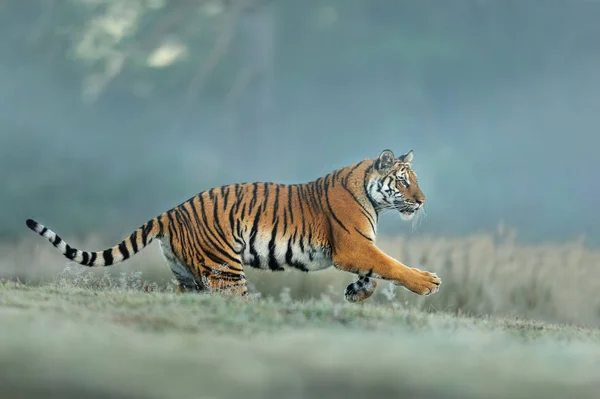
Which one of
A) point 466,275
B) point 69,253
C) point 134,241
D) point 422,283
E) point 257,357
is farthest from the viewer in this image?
point 466,275

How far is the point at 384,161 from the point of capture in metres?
6.18

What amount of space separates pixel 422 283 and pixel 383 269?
31cm

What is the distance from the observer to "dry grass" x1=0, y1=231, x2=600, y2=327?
638 cm

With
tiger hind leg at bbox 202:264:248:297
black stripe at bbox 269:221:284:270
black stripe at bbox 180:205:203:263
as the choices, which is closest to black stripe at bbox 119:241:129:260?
black stripe at bbox 180:205:203:263

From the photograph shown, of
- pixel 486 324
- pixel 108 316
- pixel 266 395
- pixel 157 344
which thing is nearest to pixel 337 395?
pixel 266 395

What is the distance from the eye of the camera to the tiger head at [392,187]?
615 cm

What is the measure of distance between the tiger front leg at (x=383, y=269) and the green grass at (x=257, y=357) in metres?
1.01

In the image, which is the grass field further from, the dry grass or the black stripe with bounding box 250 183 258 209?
the black stripe with bounding box 250 183 258 209

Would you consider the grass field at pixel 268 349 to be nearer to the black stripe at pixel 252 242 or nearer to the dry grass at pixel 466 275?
the dry grass at pixel 466 275

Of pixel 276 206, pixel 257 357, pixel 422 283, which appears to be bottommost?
pixel 257 357

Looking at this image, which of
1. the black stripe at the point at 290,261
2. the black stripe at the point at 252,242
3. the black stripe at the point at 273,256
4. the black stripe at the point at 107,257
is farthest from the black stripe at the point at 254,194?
the black stripe at the point at 107,257

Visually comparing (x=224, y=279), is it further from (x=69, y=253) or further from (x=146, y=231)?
(x=69, y=253)

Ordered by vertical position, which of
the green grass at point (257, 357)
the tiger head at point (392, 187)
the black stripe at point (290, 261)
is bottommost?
the green grass at point (257, 357)

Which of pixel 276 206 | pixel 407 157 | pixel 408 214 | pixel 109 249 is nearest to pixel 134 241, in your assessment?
pixel 109 249
